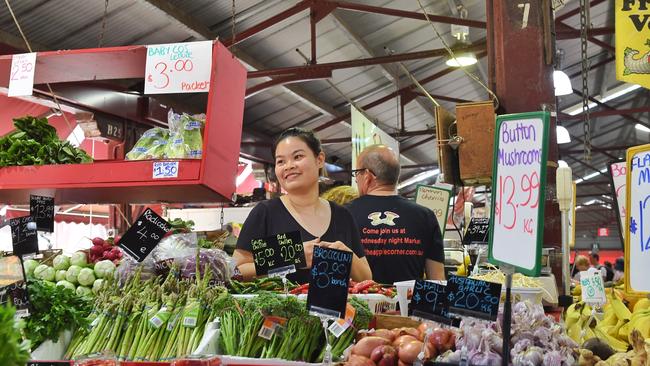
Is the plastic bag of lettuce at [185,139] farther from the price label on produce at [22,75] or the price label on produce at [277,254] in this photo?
the price label on produce at [277,254]

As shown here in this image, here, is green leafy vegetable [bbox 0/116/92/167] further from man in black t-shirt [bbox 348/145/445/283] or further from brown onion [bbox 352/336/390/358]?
brown onion [bbox 352/336/390/358]

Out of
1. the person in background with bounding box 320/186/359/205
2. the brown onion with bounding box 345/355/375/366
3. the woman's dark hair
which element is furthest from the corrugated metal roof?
the brown onion with bounding box 345/355/375/366

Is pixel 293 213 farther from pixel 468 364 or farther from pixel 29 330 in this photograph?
pixel 468 364

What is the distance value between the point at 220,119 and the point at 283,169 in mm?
555

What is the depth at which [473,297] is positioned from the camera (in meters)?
1.93

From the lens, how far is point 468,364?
195 cm

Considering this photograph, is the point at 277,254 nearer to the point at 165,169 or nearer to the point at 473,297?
the point at 473,297

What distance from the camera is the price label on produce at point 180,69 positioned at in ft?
11.4

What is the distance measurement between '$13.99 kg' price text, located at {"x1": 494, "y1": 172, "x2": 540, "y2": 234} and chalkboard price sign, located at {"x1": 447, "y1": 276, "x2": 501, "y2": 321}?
0.64ft

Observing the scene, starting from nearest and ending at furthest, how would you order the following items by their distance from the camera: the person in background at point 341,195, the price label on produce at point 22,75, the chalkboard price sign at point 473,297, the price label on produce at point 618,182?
1. the chalkboard price sign at point 473,297
2. the price label on produce at point 618,182
3. the price label on produce at point 22,75
4. the person in background at point 341,195

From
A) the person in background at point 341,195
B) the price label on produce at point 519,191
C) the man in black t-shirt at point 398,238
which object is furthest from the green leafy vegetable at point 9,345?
the person in background at point 341,195

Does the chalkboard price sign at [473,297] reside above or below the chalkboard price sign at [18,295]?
above

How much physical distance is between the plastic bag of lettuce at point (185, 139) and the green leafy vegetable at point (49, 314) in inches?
41.5

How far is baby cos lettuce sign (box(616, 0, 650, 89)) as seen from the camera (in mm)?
4309
